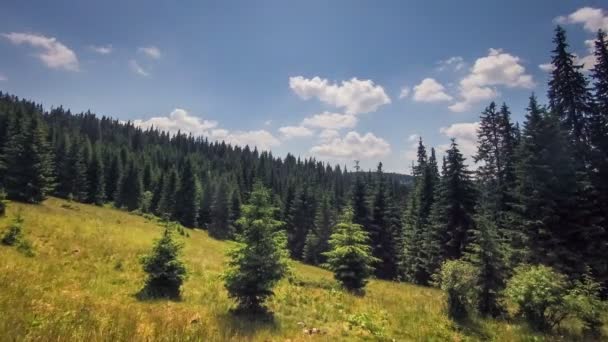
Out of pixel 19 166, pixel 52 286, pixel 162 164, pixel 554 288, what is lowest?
pixel 52 286

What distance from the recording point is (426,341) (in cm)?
1020

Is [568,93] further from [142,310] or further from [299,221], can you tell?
[299,221]

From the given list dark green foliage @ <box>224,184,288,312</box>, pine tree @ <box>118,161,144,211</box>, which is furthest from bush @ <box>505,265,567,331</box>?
pine tree @ <box>118,161,144,211</box>

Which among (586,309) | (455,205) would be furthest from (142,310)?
(455,205)

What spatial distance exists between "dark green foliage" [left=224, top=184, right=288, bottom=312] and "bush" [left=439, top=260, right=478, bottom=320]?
648cm

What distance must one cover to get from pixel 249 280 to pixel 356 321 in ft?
13.3

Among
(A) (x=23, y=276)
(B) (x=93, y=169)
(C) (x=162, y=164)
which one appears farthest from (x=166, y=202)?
(A) (x=23, y=276)

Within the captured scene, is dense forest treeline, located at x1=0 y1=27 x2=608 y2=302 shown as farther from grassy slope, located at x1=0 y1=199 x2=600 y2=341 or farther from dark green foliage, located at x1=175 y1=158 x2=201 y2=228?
grassy slope, located at x1=0 y1=199 x2=600 y2=341

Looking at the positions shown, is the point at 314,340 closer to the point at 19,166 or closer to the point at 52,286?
the point at 52,286

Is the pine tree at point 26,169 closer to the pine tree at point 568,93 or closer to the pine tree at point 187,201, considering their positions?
the pine tree at point 187,201

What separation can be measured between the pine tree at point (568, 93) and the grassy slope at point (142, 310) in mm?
19368

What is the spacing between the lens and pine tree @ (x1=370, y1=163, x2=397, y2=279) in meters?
46.8

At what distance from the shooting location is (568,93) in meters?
25.5

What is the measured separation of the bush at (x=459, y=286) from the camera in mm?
12719
